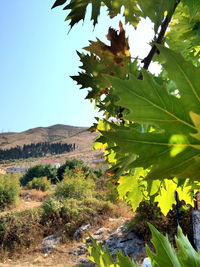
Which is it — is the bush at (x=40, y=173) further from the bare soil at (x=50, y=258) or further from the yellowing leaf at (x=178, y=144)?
the yellowing leaf at (x=178, y=144)

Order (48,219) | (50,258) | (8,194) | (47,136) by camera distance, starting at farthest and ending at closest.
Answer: (47,136), (8,194), (48,219), (50,258)

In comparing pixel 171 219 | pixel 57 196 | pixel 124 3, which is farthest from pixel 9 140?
pixel 124 3

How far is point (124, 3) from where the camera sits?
0.80 m

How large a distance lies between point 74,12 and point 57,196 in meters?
9.95

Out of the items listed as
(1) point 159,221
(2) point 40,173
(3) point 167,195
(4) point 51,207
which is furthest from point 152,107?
(2) point 40,173

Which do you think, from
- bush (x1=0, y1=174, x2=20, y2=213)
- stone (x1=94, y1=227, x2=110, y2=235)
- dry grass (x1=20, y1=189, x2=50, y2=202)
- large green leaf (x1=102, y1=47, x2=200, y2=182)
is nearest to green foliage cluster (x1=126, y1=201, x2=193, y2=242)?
stone (x1=94, y1=227, x2=110, y2=235)

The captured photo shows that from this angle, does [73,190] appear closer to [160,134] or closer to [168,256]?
[168,256]

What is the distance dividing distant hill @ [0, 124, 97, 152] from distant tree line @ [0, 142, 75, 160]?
449 centimetres

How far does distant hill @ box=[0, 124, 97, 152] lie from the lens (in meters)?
59.8

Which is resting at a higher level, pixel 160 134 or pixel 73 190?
pixel 160 134

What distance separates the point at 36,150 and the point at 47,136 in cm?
1316

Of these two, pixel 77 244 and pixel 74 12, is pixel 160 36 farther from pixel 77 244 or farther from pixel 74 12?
pixel 77 244

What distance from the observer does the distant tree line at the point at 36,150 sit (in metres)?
49.2

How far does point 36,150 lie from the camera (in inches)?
2029
